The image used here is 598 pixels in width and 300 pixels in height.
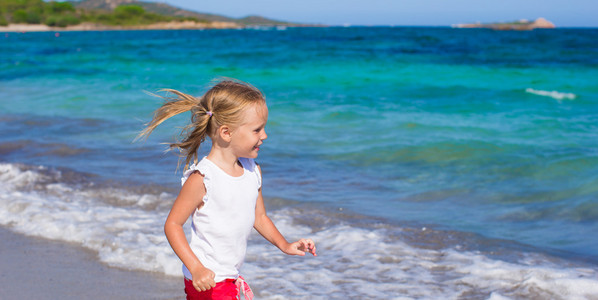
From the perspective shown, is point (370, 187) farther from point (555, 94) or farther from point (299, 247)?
point (555, 94)

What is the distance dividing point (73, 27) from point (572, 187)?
11470 centimetres

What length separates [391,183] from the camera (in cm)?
628

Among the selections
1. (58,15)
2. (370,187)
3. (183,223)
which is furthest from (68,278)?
(58,15)

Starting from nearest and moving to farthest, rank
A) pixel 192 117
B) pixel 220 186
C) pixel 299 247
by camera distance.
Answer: pixel 220 186
pixel 192 117
pixel 299 247

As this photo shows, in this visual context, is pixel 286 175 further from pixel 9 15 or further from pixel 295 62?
pixel 9 15

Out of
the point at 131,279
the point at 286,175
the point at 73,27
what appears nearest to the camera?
the point at 131,279

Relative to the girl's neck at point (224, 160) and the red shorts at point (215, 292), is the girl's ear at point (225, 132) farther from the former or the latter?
the red shorts at point (215, 292)

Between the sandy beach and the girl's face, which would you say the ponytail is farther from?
the sandy beach

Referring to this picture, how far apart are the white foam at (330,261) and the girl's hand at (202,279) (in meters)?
1.31

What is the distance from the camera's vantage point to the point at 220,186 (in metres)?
2.20

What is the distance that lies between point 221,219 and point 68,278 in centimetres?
183

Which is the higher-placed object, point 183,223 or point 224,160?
point 224,160

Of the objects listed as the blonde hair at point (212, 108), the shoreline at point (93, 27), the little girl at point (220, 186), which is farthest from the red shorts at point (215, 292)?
the shoreline at point (93, 27)

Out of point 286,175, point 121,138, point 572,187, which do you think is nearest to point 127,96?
point 121,138
